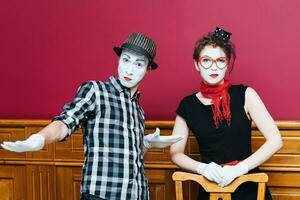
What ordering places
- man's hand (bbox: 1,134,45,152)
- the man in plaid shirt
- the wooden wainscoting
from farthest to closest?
the wooden wainscoting, the man in plaid shirt, man's hand (bbox: 1,134,45,152)

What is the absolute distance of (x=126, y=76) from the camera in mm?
1651

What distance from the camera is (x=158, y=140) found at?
172 centimetres

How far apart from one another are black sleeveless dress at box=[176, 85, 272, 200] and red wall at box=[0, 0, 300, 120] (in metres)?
0.39

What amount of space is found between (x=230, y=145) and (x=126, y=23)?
2.58 feet

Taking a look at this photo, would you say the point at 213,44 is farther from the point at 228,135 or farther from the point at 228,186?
the point at 228,186

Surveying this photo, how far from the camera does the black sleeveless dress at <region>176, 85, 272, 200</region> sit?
1703mm

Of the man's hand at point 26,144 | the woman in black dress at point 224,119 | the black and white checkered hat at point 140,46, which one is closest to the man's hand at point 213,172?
the woman in black dress at point 224,119

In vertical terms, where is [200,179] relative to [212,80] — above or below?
below

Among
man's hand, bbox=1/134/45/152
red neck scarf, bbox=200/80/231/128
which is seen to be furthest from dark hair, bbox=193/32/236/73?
man's hand, bbox=1/134/45/152

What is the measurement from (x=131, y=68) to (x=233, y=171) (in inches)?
17.9

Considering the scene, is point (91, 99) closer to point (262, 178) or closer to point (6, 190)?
point (262, 178)

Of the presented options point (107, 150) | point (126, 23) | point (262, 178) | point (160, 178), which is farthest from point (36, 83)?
point (262, 178)

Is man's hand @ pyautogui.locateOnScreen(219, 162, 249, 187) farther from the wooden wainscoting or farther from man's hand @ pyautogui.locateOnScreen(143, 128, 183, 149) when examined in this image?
the wooden wainscoting

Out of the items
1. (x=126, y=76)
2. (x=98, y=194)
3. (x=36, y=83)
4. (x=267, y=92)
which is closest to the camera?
(x=98, y=194)
